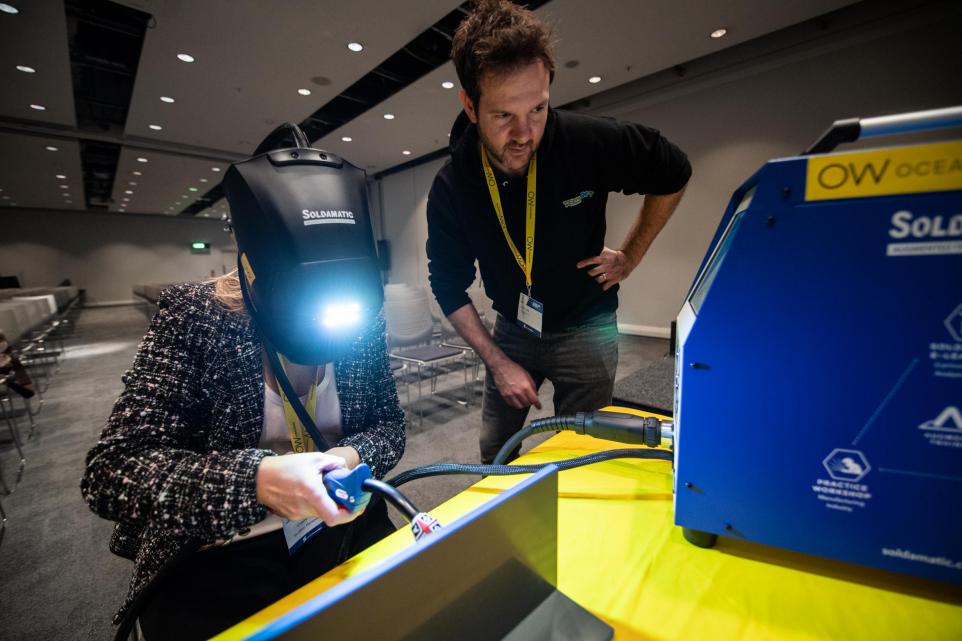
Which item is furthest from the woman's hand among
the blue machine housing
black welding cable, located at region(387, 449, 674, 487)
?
the blue machine housing

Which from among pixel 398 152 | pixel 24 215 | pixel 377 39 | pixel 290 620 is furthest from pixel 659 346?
pixel 24 215

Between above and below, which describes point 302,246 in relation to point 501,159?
below

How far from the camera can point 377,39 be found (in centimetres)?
391

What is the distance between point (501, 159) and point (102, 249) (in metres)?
20.3

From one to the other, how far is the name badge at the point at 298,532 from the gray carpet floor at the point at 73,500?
4.14ft

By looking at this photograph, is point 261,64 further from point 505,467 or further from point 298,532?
point 505,467

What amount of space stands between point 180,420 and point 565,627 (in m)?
0.66

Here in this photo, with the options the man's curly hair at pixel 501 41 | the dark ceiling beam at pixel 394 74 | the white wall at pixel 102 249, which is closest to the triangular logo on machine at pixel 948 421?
the man's curly hair at pixel 501 41

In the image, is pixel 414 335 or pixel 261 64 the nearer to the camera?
pixel 414 335

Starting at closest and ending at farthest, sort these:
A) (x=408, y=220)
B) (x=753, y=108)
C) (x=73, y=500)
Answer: (x=73, y=500)
(x=753, y=108)
(x=408, y=220)

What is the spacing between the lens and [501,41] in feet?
2.69

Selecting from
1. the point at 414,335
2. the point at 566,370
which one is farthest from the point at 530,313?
the point at 414,335

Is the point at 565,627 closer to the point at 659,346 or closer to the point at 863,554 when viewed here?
the point at 863,554

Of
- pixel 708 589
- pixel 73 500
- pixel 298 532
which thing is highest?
pixel 708 589
